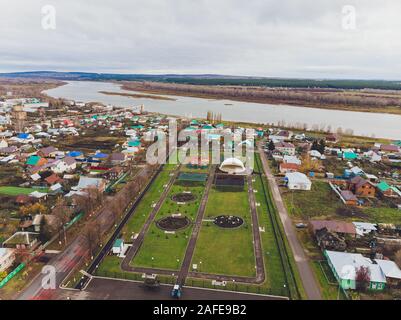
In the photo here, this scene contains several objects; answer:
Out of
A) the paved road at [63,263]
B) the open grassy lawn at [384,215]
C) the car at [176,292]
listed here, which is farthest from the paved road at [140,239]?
the open grassy lawn at [384,215]

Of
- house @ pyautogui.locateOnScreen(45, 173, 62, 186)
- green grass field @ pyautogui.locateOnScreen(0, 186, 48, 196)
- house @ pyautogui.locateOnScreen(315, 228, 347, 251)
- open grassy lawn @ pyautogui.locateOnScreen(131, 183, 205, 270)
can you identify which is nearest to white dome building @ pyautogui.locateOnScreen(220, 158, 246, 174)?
open grassy lawn @ pyautogui.locateOnScreen(131, 183, 205, 270)

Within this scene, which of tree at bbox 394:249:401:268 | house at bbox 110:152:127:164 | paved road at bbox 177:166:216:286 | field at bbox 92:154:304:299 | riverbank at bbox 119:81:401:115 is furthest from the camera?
riverbank at bbox 119:81:401:115

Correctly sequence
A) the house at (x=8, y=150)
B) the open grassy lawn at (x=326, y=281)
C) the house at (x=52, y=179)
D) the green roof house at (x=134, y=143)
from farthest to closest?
the green roof house at (x=134, y=143) < the house at (x=8, y=150) < the house at (x=52, y=179) < the open grassy lawn at (x=326, y=281)

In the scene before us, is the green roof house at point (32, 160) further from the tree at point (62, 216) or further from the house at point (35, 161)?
the tree at point (62, 216)

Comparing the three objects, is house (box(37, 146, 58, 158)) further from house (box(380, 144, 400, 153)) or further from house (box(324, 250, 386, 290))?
house (box(380, 144, 400, 153))

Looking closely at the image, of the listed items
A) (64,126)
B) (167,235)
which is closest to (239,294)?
(167,235)

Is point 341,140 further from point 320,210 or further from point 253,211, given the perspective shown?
point 253,211

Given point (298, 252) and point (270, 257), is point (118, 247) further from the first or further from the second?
point (298, 252)
